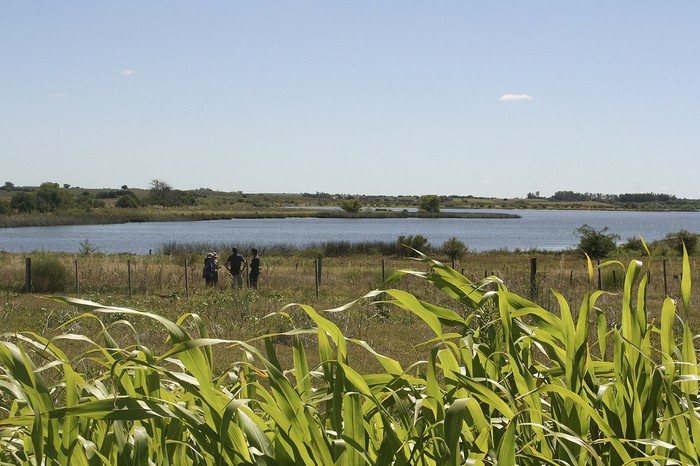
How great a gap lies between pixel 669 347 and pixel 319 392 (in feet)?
3.29

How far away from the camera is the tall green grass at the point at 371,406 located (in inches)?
63.3

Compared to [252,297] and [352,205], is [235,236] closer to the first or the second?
[252,297]

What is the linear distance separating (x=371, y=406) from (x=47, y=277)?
23.9 m

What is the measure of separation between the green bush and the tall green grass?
23269 mm

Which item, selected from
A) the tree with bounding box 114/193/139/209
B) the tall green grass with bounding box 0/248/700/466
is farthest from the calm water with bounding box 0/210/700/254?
the tall green grass with bounding box 0/248/700/466

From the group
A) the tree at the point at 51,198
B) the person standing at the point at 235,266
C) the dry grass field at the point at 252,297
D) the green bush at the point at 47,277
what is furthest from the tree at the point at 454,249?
the tree at the point at 51,198

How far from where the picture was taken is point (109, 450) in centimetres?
191

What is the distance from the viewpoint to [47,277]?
24.1 meters

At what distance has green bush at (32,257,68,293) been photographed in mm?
23969

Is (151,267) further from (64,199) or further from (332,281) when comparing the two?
(64,199)

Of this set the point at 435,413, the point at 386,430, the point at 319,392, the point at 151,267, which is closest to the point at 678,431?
the point at 435,413

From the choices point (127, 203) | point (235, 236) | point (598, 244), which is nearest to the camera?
point (598, 244)

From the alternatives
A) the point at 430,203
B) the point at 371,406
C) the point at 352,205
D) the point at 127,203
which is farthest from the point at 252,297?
the point at 430,203

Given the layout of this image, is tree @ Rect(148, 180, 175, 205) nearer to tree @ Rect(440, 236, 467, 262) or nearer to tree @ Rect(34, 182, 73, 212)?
tree @ Rect(34, 182, 73, 212)
